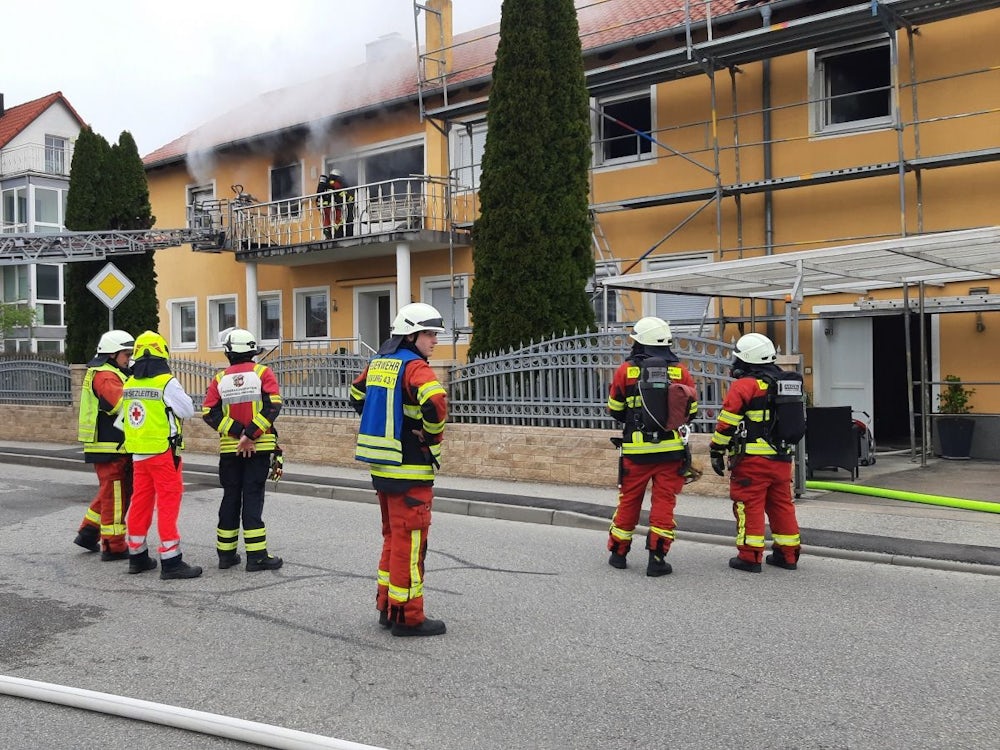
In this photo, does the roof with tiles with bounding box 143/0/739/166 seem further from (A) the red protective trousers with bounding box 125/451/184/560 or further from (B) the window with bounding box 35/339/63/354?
(B) the window with bounding box 35/339/63/354

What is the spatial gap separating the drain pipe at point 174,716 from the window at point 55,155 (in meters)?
40.4

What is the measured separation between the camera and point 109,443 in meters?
7.23

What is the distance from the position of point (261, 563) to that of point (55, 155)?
130 feet

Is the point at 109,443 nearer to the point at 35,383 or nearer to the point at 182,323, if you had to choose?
the point at 35,383

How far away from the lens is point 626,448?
677 cm

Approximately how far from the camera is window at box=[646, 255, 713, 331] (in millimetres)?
15578

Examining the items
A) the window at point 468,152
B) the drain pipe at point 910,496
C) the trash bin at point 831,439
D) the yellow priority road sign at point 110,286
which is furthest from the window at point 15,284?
the drain pipe at point 910,496

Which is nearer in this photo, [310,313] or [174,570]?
[174,570]

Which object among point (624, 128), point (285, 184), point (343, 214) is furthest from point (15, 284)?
point (624, 128)

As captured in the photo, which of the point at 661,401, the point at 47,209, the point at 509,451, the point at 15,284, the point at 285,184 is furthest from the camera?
the point at 15,284

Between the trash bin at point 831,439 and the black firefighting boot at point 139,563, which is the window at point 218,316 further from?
the black firefighting boot at point 139,563

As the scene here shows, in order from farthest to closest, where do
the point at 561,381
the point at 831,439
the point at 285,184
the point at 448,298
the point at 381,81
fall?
the point at 285,184 → the point at 381,81 → the point at 448,298 → the point at 561,381 → the point at 831,439

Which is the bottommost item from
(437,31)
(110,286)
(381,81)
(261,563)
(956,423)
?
(261,563)

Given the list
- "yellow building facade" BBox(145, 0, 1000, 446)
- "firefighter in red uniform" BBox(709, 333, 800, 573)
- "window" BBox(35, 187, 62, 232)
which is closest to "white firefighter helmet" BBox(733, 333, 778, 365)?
"firefighter in red uniform" BBox(709, 333, 800, 573)
